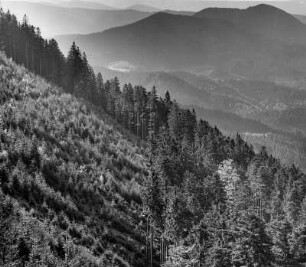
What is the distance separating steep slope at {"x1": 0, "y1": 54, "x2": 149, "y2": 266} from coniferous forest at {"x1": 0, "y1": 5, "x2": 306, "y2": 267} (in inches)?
6.8

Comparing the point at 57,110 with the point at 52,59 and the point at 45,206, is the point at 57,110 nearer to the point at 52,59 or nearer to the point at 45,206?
the point at 45,206

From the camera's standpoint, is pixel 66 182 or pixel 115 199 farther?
pixel 115 199

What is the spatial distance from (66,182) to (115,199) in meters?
8.78

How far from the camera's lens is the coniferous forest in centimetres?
4359

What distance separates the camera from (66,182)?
184 feet

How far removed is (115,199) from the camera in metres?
61.8

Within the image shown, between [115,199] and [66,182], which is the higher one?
[66,182]

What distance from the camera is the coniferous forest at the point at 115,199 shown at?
43.6m

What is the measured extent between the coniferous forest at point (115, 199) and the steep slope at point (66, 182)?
0.57 ft

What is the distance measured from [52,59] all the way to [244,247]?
10415 centimetres

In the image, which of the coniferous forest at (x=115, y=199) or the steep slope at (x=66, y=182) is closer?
the steep slope at (x=66, y=182)

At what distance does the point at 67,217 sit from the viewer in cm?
4784

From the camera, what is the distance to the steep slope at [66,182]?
4141cm

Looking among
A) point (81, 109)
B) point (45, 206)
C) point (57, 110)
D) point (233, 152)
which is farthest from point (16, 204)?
point (233, 152)
